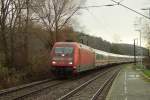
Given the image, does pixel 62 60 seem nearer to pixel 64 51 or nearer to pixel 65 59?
pixel 65 59

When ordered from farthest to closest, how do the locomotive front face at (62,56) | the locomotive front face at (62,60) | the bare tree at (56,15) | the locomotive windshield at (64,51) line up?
the bare tree at (56,15)
the locomotive windshield at (64,51)
the locomotive front face at (62,56)
the locomotive front face at (62,60)

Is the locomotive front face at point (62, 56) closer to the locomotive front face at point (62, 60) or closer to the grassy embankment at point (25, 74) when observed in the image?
the locomotive front face at point (62, 60)

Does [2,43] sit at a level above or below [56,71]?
above

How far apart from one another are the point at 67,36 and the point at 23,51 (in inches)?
1047

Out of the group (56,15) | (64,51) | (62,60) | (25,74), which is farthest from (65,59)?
(56,15)

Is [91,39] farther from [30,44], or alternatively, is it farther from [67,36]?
[30,44]

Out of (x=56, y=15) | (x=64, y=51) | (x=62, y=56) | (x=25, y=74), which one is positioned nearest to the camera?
(x=25, y=74)

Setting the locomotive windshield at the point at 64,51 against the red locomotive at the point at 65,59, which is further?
the locomotive windshield at the point at 64,51

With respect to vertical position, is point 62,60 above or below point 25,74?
above

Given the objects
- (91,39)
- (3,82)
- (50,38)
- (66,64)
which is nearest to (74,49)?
(66,64)

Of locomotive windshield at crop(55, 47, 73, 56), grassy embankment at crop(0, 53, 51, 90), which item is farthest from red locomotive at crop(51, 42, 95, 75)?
grassy embankment at crop(0, 53, 51, 90)

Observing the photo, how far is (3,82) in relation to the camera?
86.9 ft

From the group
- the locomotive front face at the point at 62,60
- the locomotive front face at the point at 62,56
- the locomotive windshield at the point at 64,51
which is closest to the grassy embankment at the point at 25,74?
the locomotive front face at the point at 62,60

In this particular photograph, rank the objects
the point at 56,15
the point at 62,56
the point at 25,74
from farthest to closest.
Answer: the point at 56,15 < the point at 62,56 < the point at 25,74
